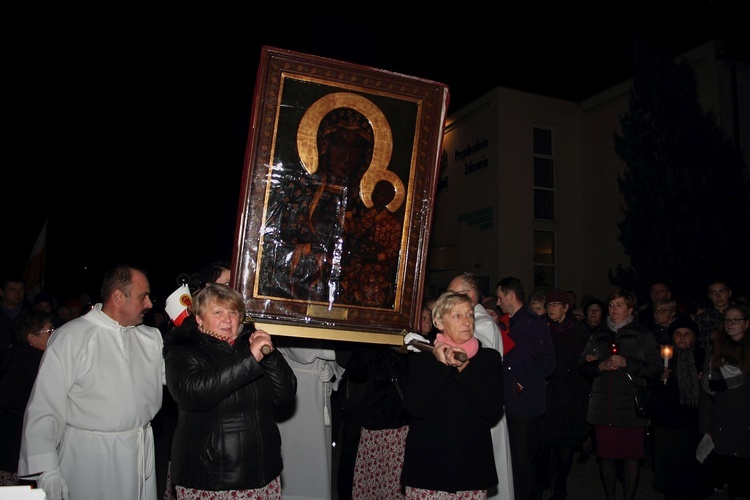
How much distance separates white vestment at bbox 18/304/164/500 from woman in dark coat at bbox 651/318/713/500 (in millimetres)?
5125

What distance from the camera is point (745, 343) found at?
5.72 metres

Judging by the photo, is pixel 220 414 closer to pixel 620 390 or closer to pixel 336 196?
pixel 336 196

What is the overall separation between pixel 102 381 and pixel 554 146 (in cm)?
1810

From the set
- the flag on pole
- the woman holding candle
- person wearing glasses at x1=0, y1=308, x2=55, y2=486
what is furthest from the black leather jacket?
the flag on pole

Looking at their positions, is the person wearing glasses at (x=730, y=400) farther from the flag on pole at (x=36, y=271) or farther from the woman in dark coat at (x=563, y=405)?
the flag on pole at (x=36, y=271)

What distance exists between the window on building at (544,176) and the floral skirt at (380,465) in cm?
1529

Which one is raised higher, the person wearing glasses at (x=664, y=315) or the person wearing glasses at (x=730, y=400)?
the person wearing glasses at (x=664, y=315)

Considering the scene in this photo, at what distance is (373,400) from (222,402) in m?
2.31

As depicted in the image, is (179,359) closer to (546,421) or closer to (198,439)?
(198,439)

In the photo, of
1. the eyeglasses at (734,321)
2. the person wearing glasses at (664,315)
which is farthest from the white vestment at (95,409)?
the person wearing glasses at (664,315)

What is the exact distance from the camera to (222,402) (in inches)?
131

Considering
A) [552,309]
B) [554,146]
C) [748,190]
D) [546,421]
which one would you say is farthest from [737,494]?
[554,146]

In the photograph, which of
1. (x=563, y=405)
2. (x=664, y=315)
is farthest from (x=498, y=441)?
(x=664, y=315)

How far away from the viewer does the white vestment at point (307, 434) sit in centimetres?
566
